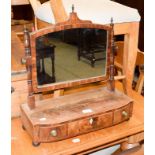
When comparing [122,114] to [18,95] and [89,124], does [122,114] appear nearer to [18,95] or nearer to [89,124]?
[89,124]

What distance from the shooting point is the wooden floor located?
2.79 feet

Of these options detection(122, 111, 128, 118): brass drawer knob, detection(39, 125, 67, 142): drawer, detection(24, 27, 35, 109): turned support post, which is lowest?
detection(39, 125, 67, 142): drawer

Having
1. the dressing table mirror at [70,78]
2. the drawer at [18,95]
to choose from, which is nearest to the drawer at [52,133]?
the dressing table mirror at [70,78]

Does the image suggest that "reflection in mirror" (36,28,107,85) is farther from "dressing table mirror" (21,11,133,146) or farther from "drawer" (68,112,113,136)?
"drawer" (68,112,113,136)

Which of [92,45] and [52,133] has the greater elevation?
[92,45]

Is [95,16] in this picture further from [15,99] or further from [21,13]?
[21,13]

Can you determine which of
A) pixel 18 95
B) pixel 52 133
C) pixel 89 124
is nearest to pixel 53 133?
pixel 52 133

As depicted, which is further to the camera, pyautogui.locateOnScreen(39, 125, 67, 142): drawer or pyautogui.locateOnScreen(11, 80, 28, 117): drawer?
pyautogui.locateOnScreen(11, 80, 28, 117): drawer

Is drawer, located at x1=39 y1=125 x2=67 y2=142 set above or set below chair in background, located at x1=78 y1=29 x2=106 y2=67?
below

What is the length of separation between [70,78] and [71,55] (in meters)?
0.08

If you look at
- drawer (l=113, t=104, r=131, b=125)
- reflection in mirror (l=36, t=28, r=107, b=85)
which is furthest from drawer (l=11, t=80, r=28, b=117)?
drawer (l=113, t=104, r=131, b=125)

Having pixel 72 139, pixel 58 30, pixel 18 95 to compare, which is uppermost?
pixel 58 30

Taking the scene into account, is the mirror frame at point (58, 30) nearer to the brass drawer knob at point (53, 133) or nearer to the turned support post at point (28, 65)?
the turned support post at point (28, 65)

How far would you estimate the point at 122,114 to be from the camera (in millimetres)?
957
